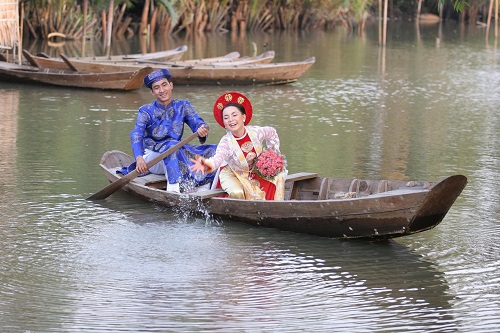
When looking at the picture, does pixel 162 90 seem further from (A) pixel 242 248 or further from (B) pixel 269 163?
(A) pixel 242 248

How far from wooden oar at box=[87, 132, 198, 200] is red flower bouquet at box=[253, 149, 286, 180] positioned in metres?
0.75

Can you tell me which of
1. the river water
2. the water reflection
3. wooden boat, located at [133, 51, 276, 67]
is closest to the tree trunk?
wooden boat, located at [133, 51, 276, 67]

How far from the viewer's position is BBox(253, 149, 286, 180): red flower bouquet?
8.23 metres

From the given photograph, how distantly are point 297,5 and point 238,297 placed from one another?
34529 mm

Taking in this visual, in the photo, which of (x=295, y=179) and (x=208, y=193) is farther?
(x=295, y=179)

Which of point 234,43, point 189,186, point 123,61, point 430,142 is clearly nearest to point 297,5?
point 234,43

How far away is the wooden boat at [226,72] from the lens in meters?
17.6

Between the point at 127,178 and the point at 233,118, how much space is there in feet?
4.59

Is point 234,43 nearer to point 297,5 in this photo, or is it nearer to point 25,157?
point 297,5

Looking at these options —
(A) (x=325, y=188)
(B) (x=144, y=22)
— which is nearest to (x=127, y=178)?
(A) (x=325, y=188)

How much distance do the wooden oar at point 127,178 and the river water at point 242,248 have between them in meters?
0.11

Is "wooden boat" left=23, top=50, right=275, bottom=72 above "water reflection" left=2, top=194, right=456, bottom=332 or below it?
above

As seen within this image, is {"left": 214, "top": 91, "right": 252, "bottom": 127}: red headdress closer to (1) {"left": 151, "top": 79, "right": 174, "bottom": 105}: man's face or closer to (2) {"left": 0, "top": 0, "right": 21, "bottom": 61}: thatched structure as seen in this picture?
(1) {"left": 151, "top": 79, "right": 174, "bottom": 105}: man's face

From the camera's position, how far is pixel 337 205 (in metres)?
7.59
